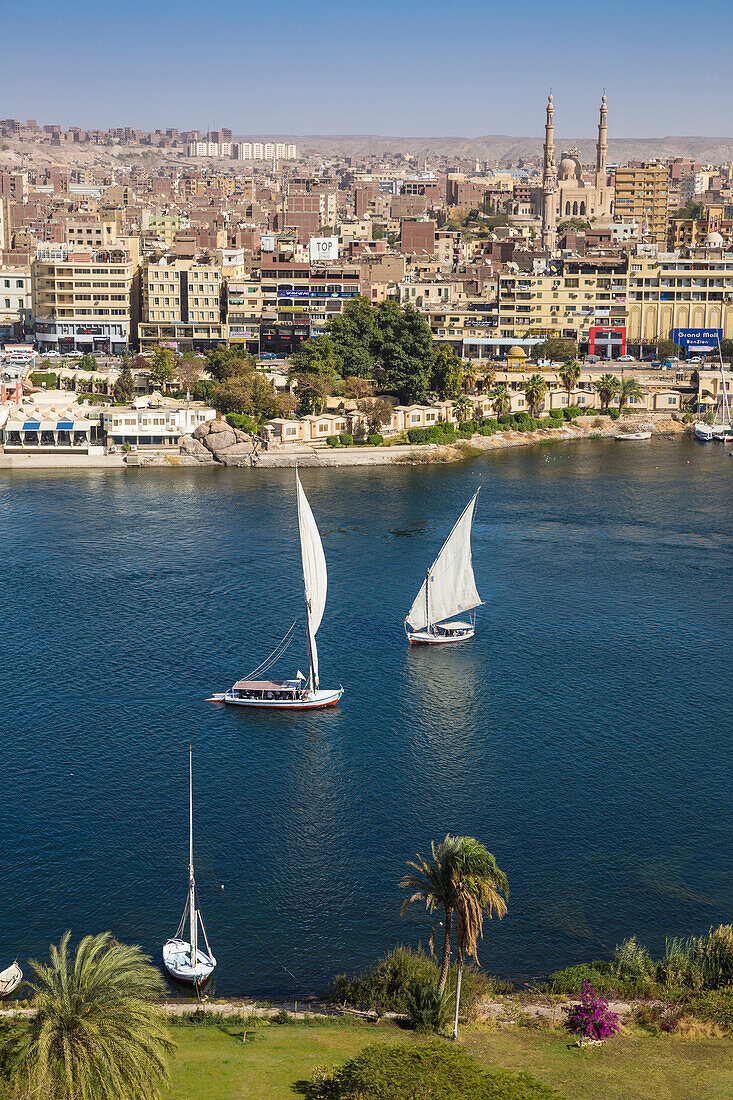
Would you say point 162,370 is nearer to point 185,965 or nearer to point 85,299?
point 85,299

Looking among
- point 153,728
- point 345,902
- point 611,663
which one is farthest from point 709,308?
point 345,902

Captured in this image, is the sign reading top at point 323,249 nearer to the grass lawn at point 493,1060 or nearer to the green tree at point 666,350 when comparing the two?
the green tree at point 666,350

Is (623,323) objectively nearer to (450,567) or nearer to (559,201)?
(450,567)

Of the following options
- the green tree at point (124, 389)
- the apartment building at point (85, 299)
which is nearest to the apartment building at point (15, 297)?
the apartment building at point (85, 299)

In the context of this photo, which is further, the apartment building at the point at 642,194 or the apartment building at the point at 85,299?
the apartment building at the point at 642,194

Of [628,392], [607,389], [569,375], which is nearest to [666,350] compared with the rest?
[628,392]

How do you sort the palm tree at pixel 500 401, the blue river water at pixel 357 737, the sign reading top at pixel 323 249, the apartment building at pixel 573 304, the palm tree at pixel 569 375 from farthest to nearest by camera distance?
the sign reading top at pixel 323 249, the apartment building at pixel 573 304, the palm tree at pixel 569 375, the palm tree at pixel 500 401, the blue river water at pixel 357 737
